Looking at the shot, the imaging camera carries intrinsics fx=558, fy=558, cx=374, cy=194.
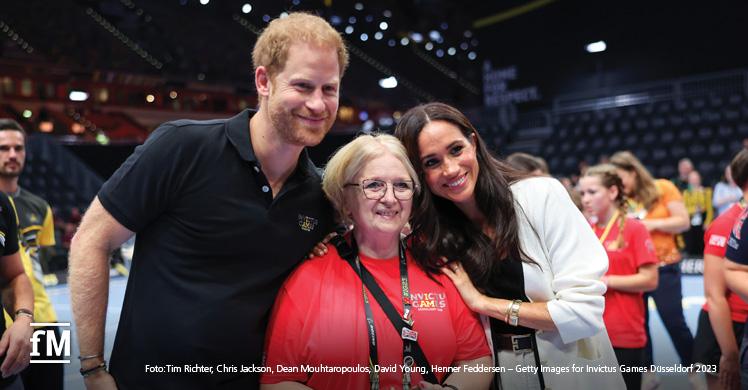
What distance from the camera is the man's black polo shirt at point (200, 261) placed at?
1.79 metres

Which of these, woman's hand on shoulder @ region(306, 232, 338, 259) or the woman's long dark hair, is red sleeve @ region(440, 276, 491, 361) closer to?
the woman's long dark hair

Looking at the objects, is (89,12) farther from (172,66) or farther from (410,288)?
(410,288)

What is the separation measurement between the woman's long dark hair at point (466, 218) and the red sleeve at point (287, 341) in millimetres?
481

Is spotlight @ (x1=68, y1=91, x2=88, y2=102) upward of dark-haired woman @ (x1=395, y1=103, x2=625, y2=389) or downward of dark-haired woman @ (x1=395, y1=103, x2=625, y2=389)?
upward

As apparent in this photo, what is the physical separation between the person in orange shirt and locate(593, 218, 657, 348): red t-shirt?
982 mm

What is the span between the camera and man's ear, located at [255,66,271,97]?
182 cm

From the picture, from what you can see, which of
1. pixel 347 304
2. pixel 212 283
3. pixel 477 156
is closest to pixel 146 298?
pixel 212 283

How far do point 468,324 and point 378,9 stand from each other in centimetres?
1520

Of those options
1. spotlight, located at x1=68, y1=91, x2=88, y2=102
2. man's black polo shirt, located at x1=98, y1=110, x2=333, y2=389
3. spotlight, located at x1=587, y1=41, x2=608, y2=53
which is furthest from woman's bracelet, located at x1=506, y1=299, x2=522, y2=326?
spotlight, located at x1=68, y1=91, x2=88, y2=102

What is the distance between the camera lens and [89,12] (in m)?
14.7

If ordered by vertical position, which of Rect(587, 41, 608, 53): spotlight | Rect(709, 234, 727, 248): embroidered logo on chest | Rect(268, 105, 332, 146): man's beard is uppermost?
Rect(587, 41, 608, 53): spotlight

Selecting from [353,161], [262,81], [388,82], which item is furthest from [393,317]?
[388,82]

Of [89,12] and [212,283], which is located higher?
[89,12]

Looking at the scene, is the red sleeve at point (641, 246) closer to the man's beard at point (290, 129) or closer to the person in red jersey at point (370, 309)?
the person in red jersey at point (370, 309)
